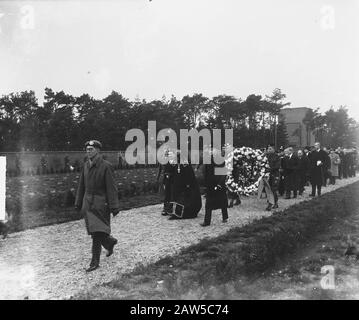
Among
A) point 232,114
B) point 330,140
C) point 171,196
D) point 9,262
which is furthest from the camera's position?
point 232,114

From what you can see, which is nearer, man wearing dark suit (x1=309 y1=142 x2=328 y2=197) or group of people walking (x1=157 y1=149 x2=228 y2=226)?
group of people walking (x1=157 y1=149 x2=228 y2=226)

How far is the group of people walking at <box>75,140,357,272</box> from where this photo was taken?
21.0 ft

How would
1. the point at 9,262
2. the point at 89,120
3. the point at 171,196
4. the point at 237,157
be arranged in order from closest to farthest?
the point at 9,262, the point at 171,196, the point at 237,157, the point at 89,120

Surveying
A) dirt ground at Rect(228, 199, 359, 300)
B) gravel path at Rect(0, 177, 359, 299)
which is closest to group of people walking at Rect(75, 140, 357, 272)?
gravel path at Rect(0, 177, 359, 299)

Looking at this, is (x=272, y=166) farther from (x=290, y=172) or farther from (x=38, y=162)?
(x=38, y=162)

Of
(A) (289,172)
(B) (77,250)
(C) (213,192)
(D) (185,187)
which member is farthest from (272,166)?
(B) (77,250)

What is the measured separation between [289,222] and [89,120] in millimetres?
48611

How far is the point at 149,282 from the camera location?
5137 millimetres

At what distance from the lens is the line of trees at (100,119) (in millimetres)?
46688

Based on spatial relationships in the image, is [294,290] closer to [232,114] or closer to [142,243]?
[142,243]

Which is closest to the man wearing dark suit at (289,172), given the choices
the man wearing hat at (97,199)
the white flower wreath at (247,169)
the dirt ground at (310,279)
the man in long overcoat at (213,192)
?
the white flower wreath at (247,169)

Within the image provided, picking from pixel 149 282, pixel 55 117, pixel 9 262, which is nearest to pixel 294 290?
pixel 149 282

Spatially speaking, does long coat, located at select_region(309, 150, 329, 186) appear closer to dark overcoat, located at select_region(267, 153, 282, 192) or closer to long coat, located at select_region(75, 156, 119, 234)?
dark overcoat, located at select_region(267, 153, 282, 192)

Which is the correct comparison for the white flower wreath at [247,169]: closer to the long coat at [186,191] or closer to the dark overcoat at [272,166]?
the dark overcoat at [272,166]
